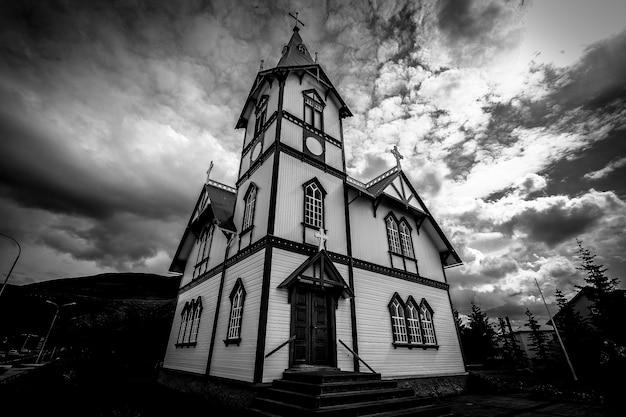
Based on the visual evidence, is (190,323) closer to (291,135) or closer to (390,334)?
(390,334)

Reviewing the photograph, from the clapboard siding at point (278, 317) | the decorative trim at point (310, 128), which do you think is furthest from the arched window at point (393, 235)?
the clapboard siding at point (278, 317)

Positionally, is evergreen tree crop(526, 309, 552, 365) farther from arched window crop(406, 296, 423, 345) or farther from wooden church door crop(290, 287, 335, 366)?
wooden church door crop(290, 287, 335, 366)

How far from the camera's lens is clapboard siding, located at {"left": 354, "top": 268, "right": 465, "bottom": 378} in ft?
37.2

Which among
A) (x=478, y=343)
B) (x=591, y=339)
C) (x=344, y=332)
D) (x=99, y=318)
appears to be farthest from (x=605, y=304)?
(x=99, y=318)

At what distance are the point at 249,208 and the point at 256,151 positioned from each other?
12.1ft

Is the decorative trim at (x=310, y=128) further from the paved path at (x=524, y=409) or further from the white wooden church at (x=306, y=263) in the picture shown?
the paved path at (x=524, y=409)

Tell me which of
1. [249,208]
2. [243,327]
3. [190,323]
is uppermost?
[249,208]

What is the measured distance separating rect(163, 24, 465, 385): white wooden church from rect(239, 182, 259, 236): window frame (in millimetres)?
81

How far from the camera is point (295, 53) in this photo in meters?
18.0

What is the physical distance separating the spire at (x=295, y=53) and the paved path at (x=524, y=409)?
1781cm

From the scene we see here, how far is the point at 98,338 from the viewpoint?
74.3 feet

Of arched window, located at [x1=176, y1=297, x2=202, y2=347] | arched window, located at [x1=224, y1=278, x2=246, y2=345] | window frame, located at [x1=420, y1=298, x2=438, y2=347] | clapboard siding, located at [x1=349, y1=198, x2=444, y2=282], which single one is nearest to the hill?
arched window, located at [x1=176, y1=297, x2=202, y2=347]

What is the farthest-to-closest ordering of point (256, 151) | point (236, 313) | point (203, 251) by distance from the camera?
point (203, 251)
point (256, 151)
point (236, 313)

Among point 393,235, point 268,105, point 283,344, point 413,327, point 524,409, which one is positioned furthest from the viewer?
point 268,105
